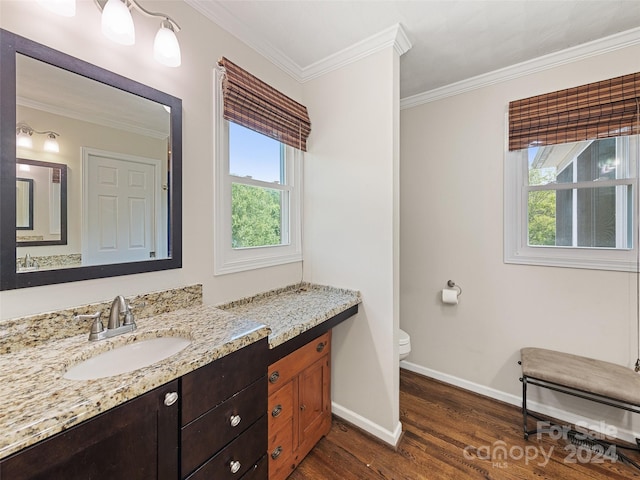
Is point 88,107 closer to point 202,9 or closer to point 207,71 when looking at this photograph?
point 207,71

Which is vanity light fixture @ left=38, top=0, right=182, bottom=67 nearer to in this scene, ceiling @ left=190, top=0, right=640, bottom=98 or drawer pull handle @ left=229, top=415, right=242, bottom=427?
ceiling @ left=190, top=0, right=640, bottom=98

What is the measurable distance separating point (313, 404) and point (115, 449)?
45.2 inches

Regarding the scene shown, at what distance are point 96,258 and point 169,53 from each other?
0.96 metres

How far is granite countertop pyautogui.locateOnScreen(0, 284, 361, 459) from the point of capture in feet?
2.00

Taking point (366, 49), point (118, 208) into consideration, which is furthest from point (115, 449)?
point (366, 49)

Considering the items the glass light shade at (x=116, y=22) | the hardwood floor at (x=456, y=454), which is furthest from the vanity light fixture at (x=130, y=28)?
the hardwood floor at (x=456, y=454)

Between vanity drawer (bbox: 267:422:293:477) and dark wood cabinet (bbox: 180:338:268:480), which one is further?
vanity drawer (bbox: 267:422:293:477)

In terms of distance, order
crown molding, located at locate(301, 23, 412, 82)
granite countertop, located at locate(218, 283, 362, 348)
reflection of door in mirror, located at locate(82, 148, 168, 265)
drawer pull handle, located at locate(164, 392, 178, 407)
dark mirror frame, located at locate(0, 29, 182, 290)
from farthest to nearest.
A: crown molding, located at locate(301, 23, 412, 82) → granite countertop, located at locate(218, 283, 362, 348) → reflection of door in mirror, located at locate(82, 148, 168, 265) → dark mirror frame, located at locate(0, 29, 182, 290) → drawer pull handle, located at locate(164, 392, 178, 407)

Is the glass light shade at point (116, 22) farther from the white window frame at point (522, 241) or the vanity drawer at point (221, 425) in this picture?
the white window frame at point (522, 241)

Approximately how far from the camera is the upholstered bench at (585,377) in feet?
4.87

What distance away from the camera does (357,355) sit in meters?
1.87

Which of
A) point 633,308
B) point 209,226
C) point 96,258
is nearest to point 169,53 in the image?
point 209,226

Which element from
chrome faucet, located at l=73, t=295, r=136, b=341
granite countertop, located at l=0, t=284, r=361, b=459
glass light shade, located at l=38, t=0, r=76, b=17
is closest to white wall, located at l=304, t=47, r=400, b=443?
granite countertop, located at l=0, t=284, r=361, b=459

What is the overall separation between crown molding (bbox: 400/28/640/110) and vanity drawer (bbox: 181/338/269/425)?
2.42 metres
